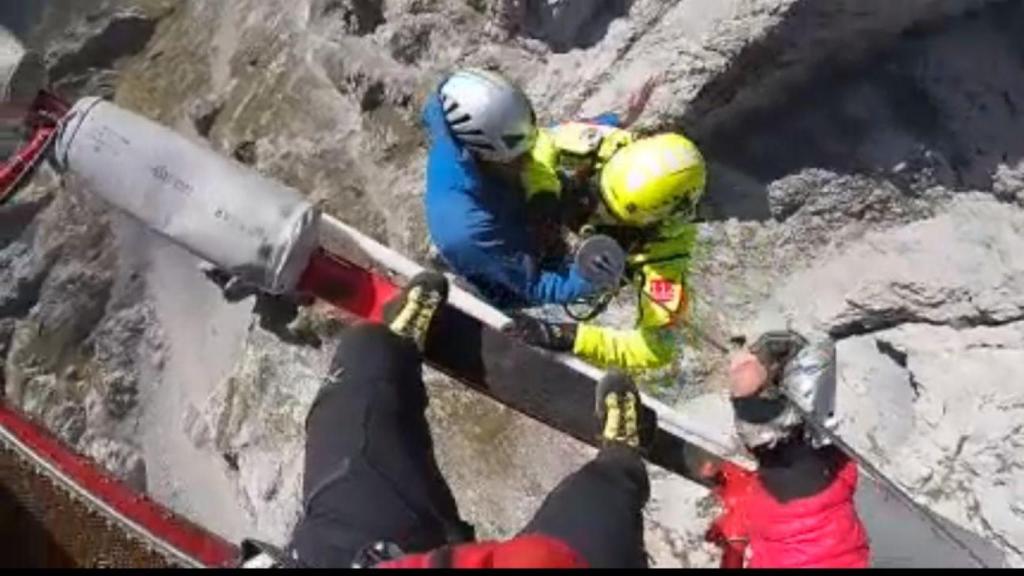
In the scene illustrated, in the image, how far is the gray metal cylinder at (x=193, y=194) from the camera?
6.07 m

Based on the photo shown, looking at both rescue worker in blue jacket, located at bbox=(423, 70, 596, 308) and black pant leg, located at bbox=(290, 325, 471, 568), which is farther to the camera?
rescue worker in blue jacket, located at bbox=(423, 70, 596, 308)

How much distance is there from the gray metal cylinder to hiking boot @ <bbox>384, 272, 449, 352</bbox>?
766mm

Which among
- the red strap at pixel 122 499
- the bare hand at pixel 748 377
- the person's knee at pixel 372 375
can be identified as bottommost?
the red strap at pixel 122 499

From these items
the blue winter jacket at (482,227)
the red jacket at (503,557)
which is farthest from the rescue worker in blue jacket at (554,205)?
the red jacket at (503,557)

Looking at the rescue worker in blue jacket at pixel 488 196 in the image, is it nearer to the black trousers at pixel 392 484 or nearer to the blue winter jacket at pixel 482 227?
the blue winter jacket at pixel 482 227

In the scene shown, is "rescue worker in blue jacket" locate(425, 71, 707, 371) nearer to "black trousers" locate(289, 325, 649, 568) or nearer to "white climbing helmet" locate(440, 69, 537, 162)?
"white climbing helmet" locate(440, 69, 537, 162)

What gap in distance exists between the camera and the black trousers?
441 cm

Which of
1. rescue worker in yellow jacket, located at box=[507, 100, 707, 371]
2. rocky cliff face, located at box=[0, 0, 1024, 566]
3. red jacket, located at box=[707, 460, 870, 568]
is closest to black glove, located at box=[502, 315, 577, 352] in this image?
rescue worker in yellow jacket, located at box=[507, 100, 707, 371]

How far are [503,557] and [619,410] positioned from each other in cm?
201

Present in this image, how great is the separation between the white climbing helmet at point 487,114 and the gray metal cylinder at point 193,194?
2.74ft

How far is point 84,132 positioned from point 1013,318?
4.88 metres

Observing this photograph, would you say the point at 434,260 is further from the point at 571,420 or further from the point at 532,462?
the point at 571,420

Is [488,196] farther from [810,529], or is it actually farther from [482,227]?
[810,529]

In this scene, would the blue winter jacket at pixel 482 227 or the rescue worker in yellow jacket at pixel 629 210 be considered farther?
the blue winter jacket at pixel 482 227
